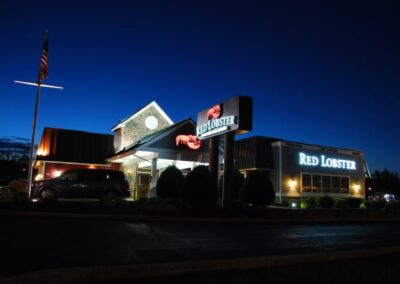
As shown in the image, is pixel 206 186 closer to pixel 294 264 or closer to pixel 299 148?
pixel 294 264

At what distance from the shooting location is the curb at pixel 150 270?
6.02 metres

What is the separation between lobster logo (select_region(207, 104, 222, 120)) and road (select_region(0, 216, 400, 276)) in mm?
8830

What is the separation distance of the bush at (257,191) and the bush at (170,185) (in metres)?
3.76

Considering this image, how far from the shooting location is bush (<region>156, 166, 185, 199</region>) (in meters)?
21.6

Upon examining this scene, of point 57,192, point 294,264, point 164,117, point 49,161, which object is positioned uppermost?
point 164,117

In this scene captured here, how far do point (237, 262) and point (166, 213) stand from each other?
10052mm

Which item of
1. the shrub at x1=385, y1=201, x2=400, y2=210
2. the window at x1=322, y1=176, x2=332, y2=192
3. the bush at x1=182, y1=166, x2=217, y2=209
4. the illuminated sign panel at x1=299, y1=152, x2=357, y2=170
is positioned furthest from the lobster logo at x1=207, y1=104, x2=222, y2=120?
the window at x1=322, y1=176, x2=332, y2=192

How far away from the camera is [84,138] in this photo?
107 ft

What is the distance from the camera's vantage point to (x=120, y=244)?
952 cm

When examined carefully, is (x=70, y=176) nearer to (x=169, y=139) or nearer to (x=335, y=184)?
(x=169, y=139)

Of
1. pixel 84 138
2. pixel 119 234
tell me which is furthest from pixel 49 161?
pixel 119 234

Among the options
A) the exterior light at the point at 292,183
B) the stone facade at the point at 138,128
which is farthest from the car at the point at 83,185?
the exterior light at the point at 292,183

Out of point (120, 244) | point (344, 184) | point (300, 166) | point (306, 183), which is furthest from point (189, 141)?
point (344, 184)

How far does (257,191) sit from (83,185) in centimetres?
984
